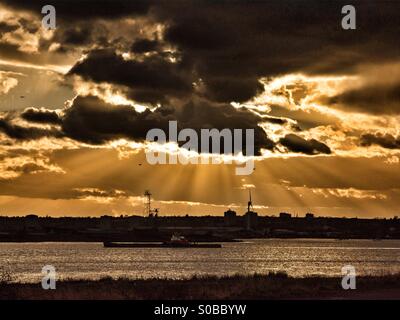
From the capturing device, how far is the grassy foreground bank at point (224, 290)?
157 feet

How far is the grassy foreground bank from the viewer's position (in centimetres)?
→ 4784

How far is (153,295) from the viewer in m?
49.1

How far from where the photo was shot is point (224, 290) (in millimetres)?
51250
